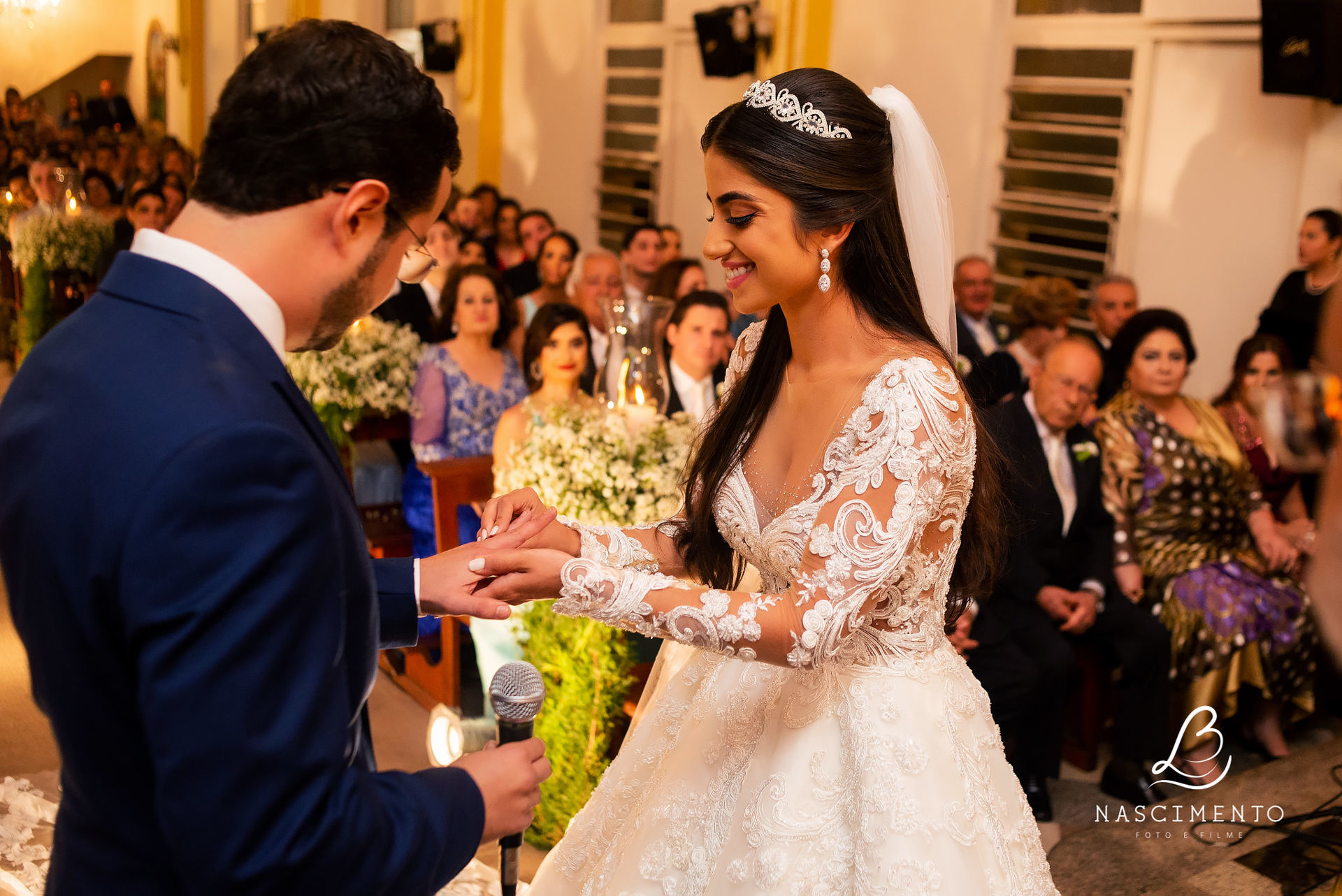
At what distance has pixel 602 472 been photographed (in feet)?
10.8

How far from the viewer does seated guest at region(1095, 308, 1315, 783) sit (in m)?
4.39

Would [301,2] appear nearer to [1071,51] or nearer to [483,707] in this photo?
[1071,51]

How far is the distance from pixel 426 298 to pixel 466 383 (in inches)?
55.2

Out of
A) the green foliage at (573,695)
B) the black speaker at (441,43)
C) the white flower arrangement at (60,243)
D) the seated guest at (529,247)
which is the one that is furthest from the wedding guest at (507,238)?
the green foliage at (573,695)

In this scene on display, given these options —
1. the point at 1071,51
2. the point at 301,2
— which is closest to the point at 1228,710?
the point at 1071,51

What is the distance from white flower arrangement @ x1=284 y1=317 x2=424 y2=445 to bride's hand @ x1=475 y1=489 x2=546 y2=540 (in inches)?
121

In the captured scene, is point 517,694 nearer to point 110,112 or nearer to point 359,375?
point 359,375

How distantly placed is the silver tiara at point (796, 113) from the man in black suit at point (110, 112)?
17681 mm

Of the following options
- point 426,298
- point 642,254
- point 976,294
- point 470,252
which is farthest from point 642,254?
point 976,294

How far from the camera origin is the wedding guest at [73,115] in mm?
16875

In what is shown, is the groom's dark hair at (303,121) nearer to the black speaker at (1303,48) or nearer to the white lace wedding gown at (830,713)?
the white lace wedding gown at (830,713)

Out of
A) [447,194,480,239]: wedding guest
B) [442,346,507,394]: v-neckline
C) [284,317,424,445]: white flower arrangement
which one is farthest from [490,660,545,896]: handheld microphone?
[447,194,480,239]: wedding guest

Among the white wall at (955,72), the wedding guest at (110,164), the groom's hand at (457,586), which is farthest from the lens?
the wedding guest at (110,164)

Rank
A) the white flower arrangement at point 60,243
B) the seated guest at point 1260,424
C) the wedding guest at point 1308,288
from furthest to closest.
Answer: the white flower arrangement at point 60,243, the wedding guest at point 1308,288, the seated guest at point 1260,424
